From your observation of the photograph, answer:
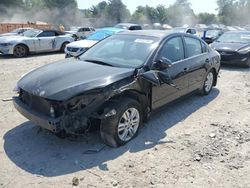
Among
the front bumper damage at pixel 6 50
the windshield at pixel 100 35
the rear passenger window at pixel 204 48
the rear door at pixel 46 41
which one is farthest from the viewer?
the rear door at pixel 46 41

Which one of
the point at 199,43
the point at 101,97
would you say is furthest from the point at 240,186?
the point at 199,43

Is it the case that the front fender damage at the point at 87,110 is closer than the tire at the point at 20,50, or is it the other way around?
the front fender damage at the point at 87,110

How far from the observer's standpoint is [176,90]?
5.46 meters

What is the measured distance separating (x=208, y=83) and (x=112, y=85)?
146 inches

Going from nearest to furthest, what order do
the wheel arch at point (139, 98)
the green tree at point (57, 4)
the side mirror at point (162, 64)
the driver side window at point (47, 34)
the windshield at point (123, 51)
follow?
the wheel arch at point (139, 98), the side mirror at point (162, 64), the windshield at point (123, 51), the driver side window at point (47, 34), the green tree at point (57, 4)

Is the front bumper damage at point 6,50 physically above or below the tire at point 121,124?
above

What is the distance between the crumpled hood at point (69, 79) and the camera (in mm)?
3854

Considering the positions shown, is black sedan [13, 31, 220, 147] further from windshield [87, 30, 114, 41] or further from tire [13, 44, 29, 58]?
tire [13, 44, 29, 58]

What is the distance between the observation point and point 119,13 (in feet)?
228

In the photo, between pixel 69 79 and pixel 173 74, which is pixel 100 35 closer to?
pixel 173 74

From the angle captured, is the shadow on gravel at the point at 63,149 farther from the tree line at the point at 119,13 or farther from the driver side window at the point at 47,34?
the tree line at the point at 119,13

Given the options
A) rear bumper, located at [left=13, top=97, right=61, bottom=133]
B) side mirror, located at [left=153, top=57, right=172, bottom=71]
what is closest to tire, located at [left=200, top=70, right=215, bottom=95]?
side mirror, located at [left=153, top=57, right=172, bottom=71]

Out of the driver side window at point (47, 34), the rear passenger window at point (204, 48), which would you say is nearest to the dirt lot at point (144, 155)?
the rear passenger window at point (204, 48)

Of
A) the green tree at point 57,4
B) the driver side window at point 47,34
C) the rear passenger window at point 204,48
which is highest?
the green tree at point 57,4
